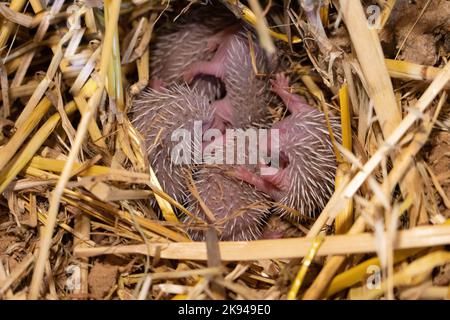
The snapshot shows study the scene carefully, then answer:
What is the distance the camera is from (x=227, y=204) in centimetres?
230

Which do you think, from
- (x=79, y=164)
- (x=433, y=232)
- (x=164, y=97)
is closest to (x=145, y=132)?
(x=164, y=97)

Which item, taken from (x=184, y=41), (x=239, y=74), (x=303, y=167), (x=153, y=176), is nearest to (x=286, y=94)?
(x=239, y=74)

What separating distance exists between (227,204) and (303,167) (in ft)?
1.15

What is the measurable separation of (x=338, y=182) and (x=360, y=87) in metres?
0.38

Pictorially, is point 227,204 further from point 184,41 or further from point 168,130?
point 184,41

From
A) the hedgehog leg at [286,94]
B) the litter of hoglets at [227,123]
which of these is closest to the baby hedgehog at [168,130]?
the litter of hoglets at [227,123]

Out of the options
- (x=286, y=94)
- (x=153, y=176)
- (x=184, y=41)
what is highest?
(x=184, y=41)

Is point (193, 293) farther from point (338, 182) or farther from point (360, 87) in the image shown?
point (360, 87)

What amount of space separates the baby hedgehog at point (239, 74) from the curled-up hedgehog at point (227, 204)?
0.94 feet

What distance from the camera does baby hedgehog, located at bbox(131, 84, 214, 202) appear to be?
231 centimetres

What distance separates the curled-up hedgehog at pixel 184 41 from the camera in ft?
8.32

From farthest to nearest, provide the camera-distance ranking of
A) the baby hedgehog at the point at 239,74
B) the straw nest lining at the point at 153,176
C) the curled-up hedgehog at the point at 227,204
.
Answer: the baby hedgehog at the point at 239,74 < the curled-up hedgehog at the point at 227,204 < the straw nest lining at the point at 153,176

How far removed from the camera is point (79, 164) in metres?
2.09

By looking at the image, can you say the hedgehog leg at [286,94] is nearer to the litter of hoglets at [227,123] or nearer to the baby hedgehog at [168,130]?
the litter of hoglets at [227,123]
